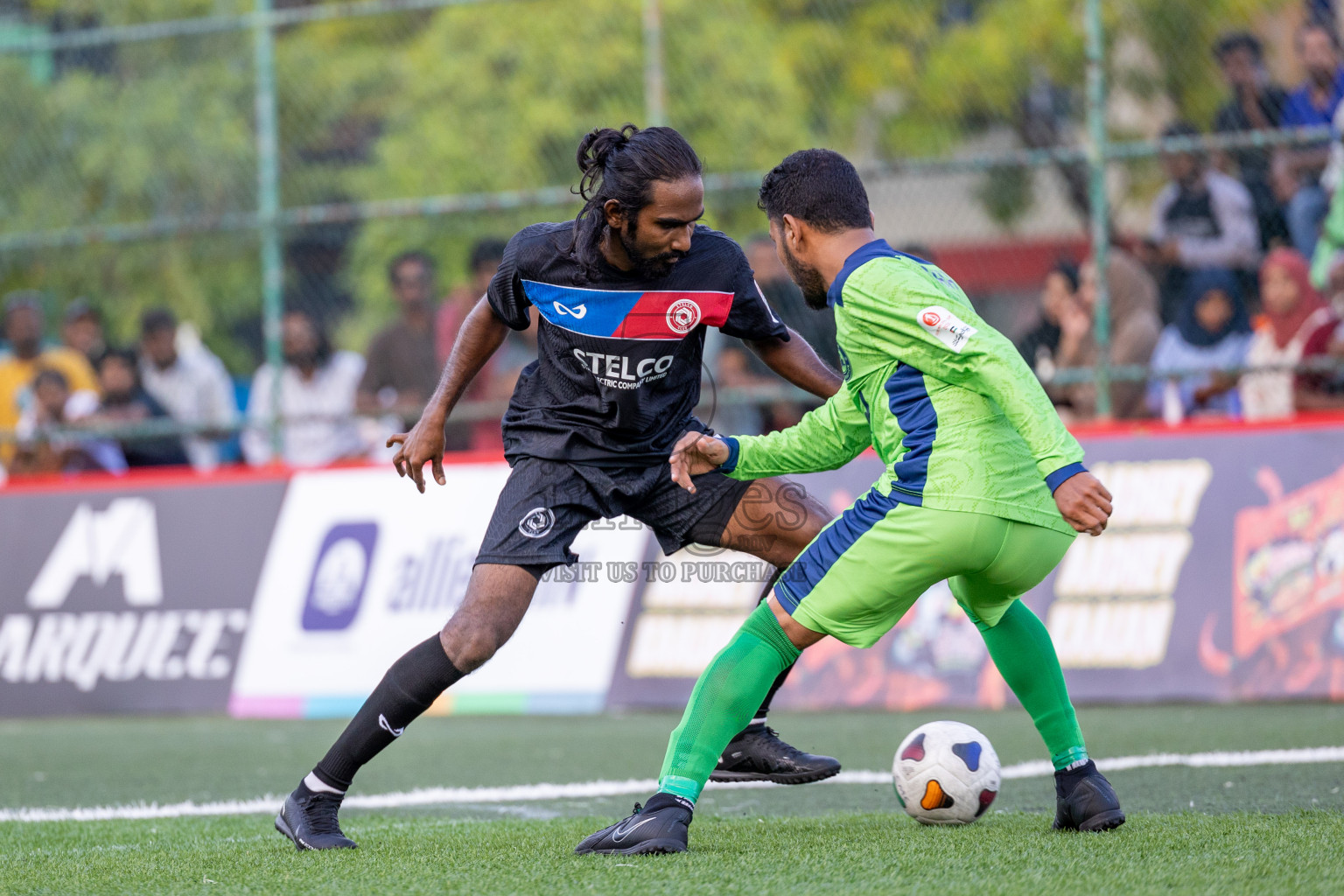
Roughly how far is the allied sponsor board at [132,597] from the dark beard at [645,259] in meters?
5.11

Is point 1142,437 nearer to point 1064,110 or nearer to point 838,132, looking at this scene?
point 1064,110

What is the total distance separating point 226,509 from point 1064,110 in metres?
7.82

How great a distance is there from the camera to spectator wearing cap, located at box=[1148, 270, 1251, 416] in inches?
339

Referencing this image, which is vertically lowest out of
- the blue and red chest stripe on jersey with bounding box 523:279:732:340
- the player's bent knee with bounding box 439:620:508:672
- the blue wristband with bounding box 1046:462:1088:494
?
the player's bent knee with bounding box 439:620:508:672

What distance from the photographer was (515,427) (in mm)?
4816

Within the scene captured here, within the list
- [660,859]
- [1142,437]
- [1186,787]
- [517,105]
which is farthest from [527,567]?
[517,105]

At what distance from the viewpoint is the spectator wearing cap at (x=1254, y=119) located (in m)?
8.68

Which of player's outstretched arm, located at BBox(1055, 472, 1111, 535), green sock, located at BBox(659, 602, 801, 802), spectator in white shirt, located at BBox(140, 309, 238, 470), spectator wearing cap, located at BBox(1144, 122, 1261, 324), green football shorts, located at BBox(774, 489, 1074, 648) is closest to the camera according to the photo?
player's outstretched arm, located at BBox(1055, 472, 1111, 535)

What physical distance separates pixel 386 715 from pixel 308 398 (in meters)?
6.22

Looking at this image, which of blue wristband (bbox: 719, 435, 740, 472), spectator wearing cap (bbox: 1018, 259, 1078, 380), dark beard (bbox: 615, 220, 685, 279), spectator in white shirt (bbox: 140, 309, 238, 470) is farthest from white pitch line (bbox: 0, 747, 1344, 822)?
spectator in white shirt (bbox: 140, 309, 238, 470)

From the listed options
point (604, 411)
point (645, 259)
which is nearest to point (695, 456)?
point (604, 411)

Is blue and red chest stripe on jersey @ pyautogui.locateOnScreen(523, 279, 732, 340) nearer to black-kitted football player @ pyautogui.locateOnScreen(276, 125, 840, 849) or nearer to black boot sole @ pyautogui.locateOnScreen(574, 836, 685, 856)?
black-kitted football player @ pyautogui.locateOnScreen(276, 125, 840, 849)

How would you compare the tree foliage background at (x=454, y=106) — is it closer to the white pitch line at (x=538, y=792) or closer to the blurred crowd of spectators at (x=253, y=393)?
the blurred crowd of spectators at (x=253, y=393)

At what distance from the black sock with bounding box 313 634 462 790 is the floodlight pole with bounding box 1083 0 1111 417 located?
503 cm
